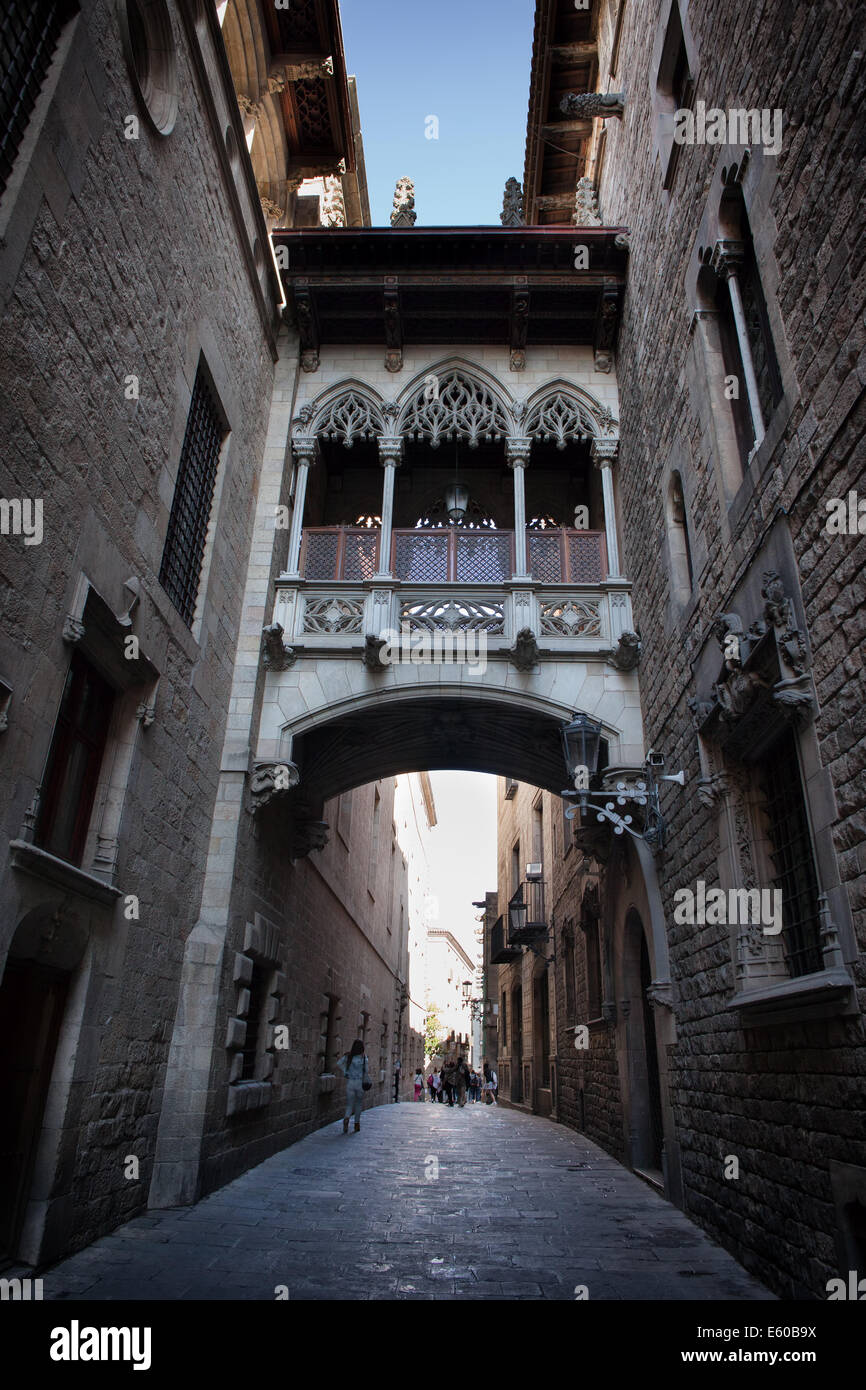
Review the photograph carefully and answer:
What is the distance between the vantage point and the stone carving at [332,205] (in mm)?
14273

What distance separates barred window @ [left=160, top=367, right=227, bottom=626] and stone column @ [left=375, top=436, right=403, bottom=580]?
2067 millimetres

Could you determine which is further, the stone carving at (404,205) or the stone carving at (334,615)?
the stone carving at (404,205)

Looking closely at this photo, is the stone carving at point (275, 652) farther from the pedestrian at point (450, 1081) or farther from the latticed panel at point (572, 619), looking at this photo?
the pedestrian at point (450, 1081)

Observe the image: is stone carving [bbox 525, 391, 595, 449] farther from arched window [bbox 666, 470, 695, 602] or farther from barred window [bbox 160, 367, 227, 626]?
barred window [bbox 160, 367, 227, 626]

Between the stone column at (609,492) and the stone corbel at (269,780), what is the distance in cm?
420

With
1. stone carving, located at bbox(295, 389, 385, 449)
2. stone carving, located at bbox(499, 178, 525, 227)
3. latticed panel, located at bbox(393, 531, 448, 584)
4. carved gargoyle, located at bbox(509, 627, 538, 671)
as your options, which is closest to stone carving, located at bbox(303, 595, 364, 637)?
latticed panel, located at bbox(393, 531, 448, 584)

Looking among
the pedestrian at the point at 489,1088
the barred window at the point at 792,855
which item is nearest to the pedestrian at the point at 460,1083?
the pedestrian at the point at 489,1088

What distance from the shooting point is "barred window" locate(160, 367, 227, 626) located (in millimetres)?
7492

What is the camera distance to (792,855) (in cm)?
541

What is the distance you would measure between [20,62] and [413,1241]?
7.63 m

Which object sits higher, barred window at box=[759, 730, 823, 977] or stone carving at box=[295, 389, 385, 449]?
stone carving at box=[295, 389, 385, 449]

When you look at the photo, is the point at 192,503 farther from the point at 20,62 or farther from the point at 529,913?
the point at 529,913

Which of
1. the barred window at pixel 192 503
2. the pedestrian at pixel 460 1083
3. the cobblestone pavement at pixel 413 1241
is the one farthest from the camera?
the pedestrian at pixel 460 1083
